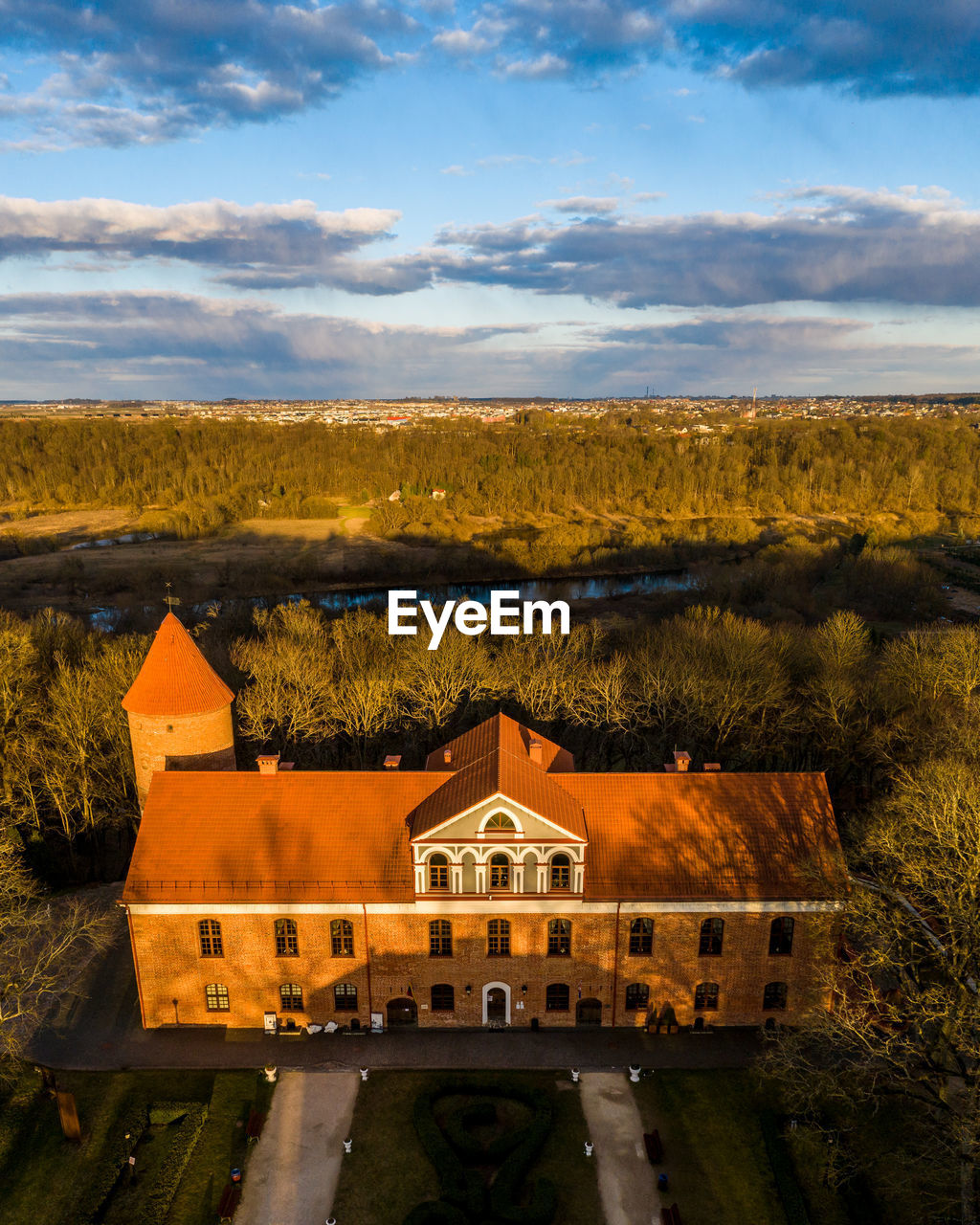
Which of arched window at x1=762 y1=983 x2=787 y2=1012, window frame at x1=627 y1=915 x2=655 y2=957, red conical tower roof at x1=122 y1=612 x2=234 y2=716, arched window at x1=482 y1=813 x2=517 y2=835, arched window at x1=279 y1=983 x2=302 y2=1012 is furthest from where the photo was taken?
red conical tower roof at x1=122 y1=612 x2=234 y2=716

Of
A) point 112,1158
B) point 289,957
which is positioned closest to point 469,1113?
point 289,957

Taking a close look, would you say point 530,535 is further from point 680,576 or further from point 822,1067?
point 822,1067

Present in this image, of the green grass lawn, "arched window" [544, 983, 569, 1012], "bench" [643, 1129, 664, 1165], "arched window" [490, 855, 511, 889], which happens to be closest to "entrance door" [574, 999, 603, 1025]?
"arched window" [544, 983, 569, 1012]

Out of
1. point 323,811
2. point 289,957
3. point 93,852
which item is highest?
point 323,811

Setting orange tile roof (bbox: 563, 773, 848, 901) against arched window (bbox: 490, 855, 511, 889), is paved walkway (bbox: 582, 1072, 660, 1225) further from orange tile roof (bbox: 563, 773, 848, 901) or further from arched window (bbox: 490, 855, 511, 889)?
arched window (bbox: 490, 855, 511, 889)

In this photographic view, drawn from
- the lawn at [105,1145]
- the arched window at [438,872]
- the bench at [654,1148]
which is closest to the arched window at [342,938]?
the arched window at [438,872]

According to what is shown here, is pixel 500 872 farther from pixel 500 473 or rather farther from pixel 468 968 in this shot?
pixel 500 473

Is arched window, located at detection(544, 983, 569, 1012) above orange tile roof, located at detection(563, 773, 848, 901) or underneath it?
underneath
